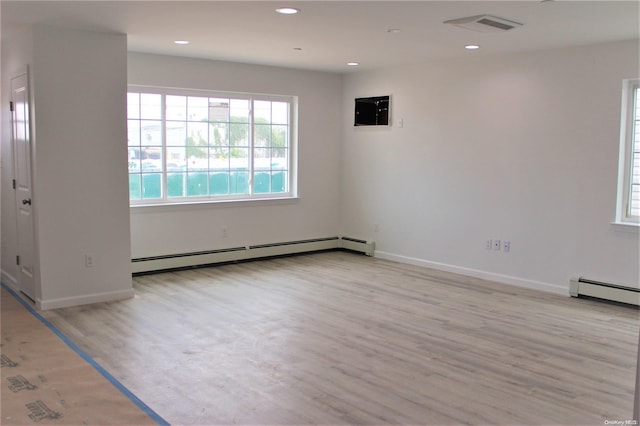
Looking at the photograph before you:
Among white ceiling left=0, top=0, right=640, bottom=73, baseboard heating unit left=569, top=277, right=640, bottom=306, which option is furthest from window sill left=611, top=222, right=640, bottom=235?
white ceiling left=0, top=0, right=640, bottom=73

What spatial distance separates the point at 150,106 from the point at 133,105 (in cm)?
19

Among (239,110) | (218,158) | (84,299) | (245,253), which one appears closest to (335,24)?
(239,110)

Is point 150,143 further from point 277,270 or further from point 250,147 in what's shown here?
point 277,270

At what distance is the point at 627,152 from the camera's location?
5.32 meters

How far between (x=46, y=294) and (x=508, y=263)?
457 cm

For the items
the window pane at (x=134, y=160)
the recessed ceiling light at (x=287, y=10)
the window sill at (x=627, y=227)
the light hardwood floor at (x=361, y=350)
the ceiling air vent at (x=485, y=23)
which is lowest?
the light hardwood floor at (x=361, y=350)

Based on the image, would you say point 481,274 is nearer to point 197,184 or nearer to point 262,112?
point 262,112

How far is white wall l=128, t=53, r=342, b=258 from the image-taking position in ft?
21.0

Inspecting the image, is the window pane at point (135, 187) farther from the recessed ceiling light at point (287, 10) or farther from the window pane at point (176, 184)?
the recessed ceiling light at point (287, 10)

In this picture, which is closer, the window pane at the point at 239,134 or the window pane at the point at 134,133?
the window pane at the point at 134,133

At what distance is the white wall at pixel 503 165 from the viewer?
5410 mm

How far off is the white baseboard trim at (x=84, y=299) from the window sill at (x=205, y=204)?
1206mm

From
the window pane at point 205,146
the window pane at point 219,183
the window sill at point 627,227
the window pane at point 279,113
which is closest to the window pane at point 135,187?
the window pane at point 205,146

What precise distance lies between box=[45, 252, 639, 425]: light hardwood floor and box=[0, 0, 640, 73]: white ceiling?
240 cm
